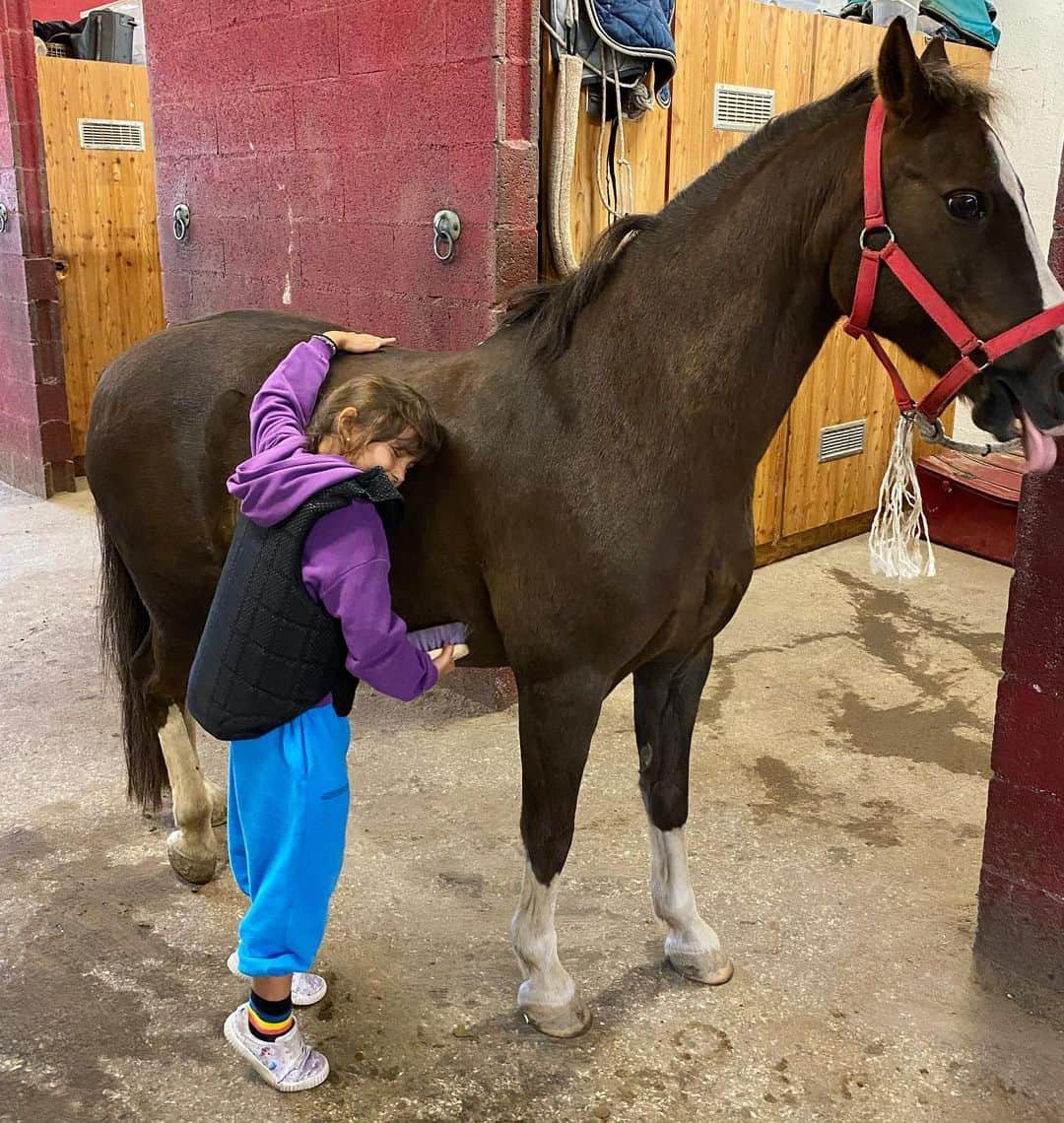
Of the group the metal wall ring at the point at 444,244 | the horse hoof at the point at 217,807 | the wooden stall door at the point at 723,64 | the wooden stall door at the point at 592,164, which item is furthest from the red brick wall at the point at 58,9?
the horse hoof at the point at 217,807

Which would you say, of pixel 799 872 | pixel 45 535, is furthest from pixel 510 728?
pixel 45 535

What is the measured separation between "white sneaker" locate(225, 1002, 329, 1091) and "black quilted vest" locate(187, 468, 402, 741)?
1.66 ft

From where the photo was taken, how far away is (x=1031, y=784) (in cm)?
183

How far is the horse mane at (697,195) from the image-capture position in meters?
1.34

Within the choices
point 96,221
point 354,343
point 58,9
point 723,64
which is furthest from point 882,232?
point 58,9

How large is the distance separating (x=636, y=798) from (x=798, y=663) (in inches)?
40.1

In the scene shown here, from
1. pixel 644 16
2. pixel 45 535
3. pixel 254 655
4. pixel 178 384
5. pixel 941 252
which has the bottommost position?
pixel 45 535

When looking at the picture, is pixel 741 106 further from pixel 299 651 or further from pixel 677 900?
pixel 299 651

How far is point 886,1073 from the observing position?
1.70 m

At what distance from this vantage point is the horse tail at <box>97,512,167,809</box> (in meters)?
2.24

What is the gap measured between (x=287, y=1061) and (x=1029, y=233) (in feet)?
5.08

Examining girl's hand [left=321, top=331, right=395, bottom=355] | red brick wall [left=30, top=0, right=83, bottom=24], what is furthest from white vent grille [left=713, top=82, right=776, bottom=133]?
red brick wall [left=30, top=0, right=83, bottom=24]

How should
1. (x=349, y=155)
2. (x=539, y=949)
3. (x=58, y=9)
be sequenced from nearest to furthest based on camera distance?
(x=539, y=949) → (x=349, y=155) → (x=58, y=9)

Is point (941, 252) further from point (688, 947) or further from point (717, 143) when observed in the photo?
point (717, 143)
